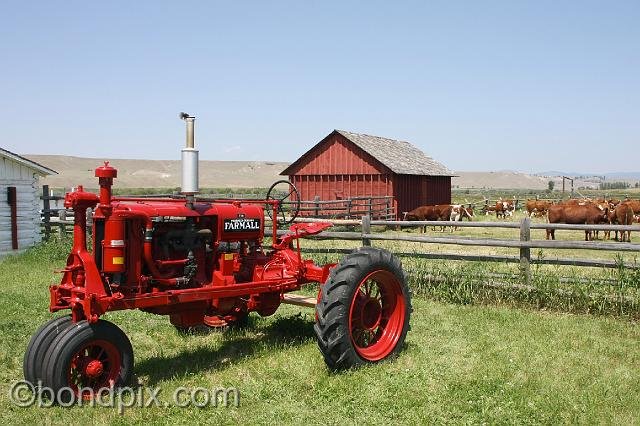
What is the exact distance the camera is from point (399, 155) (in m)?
29.9

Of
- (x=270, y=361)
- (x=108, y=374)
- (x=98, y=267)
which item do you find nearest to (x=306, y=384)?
(x=270, y=361)

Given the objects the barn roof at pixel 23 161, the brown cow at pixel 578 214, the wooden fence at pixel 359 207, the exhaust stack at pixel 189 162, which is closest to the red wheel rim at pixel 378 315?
the exhaust stack at pixel 189 162

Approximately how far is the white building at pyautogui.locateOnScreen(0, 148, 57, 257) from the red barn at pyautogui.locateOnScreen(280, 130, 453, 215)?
1371 cm

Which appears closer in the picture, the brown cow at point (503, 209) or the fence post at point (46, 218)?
the fence post at point (46, 218)

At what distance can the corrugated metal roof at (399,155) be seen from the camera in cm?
2681

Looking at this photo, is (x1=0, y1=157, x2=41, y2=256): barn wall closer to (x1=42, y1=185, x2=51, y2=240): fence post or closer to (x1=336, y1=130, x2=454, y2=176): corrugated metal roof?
(x1=42, y1=185, x2=51, y2=240): fence post

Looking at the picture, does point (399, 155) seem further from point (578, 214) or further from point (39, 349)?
point (39, 349)

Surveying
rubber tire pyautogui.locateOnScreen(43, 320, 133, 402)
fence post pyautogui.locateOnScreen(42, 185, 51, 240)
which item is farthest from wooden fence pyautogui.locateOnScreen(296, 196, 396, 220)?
rubber tire pyautogui.locateOnScreen(43, 320, 133, 402)

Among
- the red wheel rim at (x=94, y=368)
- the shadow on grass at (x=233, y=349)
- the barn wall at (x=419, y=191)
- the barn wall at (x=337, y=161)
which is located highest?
the barn wall at (x=337, y=161)

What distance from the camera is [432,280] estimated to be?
370 inches

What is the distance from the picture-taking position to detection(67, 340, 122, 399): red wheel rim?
16.3 feet

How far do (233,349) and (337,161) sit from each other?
21.3 meters

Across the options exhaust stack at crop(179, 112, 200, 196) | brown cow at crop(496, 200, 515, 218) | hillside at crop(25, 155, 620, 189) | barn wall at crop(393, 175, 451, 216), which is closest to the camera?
exhaust stack at crop(179, 112, 200, 196)

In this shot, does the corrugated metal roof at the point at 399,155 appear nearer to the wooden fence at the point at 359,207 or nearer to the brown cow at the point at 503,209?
the wooden fence at the point at 359,207
